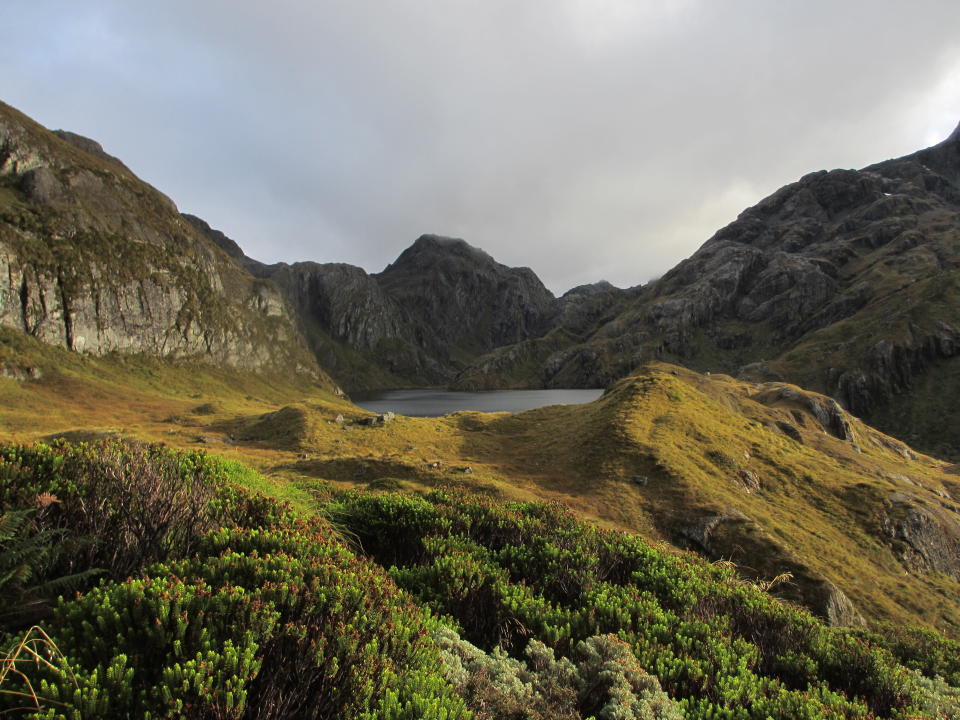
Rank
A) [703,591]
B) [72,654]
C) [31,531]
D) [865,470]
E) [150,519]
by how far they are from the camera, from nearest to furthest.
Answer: [72,654]
[31,531]
[150,519]
[703,591]
[865,470]

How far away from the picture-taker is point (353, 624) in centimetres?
474

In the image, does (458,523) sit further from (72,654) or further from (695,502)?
(695,502)

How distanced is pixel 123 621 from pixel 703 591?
9.15m

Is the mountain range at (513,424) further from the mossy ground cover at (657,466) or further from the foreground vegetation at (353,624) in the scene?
the foreground vegetation at (353,624)

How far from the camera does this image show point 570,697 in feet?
17.0

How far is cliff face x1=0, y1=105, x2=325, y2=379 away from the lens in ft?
261

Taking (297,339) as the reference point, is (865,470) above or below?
below

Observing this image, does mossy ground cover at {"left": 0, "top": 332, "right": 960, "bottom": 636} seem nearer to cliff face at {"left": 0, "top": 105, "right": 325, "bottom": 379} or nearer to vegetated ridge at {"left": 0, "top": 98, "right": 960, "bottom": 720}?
vegetated ridge at {"left": 0, "top": 98, "right": 960, "bottom": 720}

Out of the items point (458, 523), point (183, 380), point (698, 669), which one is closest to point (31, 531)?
point (458, 523)

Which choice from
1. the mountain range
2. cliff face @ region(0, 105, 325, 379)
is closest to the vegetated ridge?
the mountain range

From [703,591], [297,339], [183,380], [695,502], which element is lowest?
[695,502]

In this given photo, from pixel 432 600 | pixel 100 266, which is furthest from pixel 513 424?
pixel 100 266

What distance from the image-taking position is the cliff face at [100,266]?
79.7 metres

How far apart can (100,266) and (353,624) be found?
401 ft
